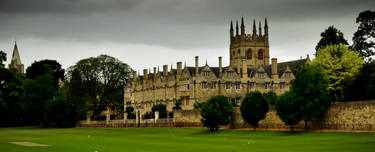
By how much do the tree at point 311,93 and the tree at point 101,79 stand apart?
57.1m

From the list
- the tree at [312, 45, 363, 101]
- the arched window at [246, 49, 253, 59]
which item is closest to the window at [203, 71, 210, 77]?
the tree at [312, 45, 363, 101]

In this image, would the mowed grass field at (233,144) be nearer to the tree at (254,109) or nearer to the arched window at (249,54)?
the tree at (254,109)

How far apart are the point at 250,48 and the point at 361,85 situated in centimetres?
6224

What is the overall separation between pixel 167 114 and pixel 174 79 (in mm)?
13249

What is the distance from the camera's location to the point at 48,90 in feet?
385

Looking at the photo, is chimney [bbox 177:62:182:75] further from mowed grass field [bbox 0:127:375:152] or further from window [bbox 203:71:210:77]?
mowed grass field [bbox 0:127:375:152]

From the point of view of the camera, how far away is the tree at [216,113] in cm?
7206

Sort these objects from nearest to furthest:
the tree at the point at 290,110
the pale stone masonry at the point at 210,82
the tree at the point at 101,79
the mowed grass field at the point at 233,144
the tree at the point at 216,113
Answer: the mowed grass field at the point at 233,144, the tree at the point at 290,110, the tree at the point at 216,113, the pale stone masonry at the point at 210,82, the tree at the point at 101,79

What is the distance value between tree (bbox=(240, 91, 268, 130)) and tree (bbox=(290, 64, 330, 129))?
324 inches

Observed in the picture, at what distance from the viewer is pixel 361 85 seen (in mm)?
66188

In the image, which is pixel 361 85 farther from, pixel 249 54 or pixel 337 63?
pixel 249 54

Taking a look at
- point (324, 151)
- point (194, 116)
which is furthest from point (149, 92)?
point (324, 151)

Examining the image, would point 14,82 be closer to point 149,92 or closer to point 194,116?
point 149,92

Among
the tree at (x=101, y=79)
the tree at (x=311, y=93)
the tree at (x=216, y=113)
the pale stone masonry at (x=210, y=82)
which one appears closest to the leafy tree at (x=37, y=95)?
the tree at (x=101, y=79)
